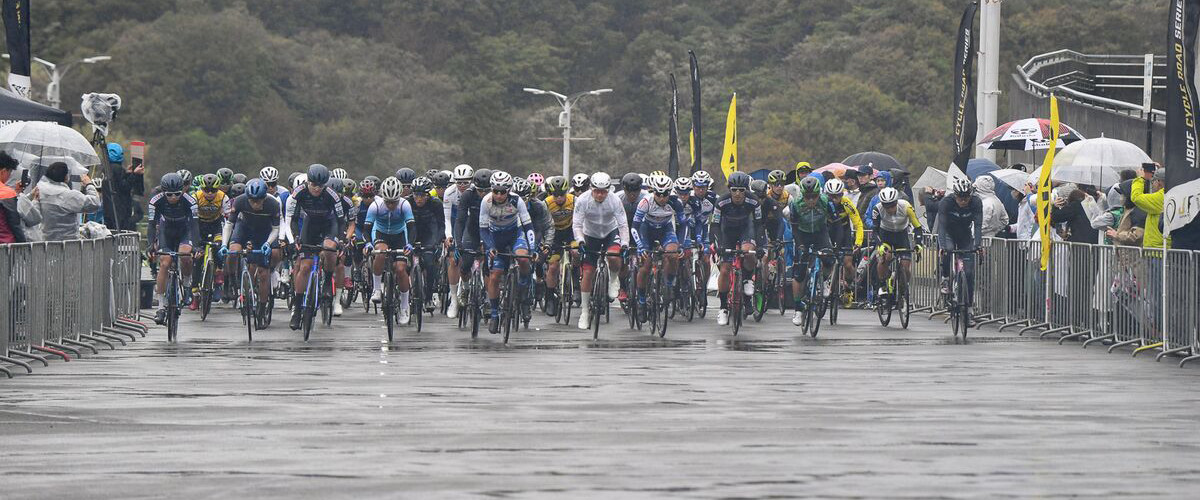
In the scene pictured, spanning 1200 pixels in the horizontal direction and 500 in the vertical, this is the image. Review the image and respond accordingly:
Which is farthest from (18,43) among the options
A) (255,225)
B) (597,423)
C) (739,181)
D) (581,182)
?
(597,423)

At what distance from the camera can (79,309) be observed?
803 inches

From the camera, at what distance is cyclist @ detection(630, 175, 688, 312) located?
23562mm

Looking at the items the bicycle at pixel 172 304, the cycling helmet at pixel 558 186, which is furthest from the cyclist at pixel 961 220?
the bicycle at pixel 172 304

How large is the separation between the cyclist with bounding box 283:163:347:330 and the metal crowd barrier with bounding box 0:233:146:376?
175cm

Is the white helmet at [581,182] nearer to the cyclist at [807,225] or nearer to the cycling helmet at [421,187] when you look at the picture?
the cycling helmet at [421,187]

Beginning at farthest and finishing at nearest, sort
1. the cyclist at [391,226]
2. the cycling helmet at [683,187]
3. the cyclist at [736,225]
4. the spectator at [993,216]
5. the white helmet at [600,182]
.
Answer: the cycling helmet at [683,187]
the spectator at [993,216]
the cyclist at [736,225]
the cyclist at [391,226]
the white helmet at [600,182]

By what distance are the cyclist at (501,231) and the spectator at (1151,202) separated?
596 centimetres

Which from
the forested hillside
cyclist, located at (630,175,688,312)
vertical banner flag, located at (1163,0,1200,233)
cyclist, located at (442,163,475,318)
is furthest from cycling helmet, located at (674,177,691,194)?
the forested hillside

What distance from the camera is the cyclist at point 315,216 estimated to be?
22469 millimetres

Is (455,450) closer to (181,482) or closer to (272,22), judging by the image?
(181,482)

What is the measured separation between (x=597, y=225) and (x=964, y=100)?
9.68m

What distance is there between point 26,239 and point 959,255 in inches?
404

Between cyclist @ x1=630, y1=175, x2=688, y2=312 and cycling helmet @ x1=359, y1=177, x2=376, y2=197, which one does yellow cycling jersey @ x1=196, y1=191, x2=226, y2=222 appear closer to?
cycling helmet @ x1=359, y1=177, x2=376, y2=197

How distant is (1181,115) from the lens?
19.2m
